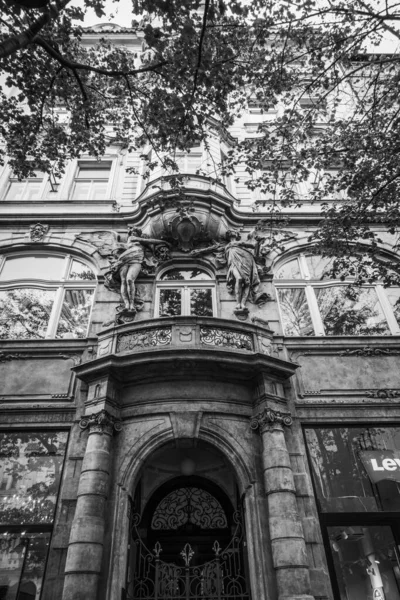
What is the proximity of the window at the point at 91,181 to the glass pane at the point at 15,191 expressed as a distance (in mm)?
1756

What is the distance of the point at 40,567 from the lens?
7.11m

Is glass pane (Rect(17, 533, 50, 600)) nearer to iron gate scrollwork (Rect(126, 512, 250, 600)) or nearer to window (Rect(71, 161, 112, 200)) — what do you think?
iron gate scrollwork (Rect(126, 512, 250, 600))

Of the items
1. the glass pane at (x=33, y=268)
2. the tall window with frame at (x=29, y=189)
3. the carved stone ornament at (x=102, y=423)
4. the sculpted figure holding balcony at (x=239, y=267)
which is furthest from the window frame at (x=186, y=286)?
the tall window with frame at (x=29, y=189)

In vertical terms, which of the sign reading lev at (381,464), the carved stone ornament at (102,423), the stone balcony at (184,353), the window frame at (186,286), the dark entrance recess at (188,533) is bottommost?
the dark entrance recess at (188,533)

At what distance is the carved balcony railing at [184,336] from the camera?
855 centimetres

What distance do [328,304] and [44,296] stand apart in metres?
7.75

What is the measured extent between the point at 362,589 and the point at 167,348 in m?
5.51

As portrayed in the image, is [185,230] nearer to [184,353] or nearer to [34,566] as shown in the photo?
[184,353]

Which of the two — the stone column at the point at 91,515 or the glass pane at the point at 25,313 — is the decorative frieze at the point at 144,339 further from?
the glass pane at the point at 25,313

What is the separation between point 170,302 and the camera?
10.9 metres

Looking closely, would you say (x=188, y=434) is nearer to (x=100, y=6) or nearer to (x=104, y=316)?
(x=104, y=316)

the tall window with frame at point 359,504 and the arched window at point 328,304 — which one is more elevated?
the arched window at point 328,304

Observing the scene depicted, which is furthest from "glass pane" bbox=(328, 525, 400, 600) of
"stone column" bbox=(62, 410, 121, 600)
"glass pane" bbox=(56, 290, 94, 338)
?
"glass pane" bbox=(56, 290, 94, 338)

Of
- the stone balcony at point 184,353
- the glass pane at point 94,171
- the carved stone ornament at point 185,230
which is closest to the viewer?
→ the stone balcony at point 184,353
